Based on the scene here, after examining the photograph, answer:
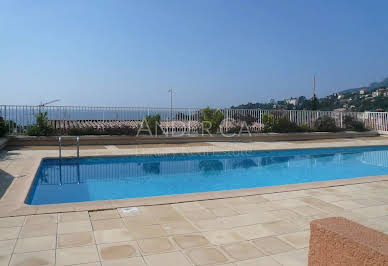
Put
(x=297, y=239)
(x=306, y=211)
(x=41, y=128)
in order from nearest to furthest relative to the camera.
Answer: (x=297, y=239) → (x=306, y=211) → (x=41, y=128)

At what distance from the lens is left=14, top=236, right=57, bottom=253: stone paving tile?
9.85ft

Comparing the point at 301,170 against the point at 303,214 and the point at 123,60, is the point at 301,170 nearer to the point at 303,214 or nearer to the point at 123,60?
the point at 303,214

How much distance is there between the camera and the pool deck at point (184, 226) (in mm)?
2936

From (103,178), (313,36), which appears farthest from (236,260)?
(313,36)

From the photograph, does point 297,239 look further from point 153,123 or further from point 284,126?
point 284,126

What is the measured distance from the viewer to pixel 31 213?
4023mm

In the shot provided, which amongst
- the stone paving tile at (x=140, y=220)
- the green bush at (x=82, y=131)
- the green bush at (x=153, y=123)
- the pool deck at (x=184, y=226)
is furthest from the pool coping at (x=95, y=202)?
the green bush at (x=153, y=123)

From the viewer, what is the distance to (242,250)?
3119 millimetres

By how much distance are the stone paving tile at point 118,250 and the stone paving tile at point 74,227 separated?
538mm

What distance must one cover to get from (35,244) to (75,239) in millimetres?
368

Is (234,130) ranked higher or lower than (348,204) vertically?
higher

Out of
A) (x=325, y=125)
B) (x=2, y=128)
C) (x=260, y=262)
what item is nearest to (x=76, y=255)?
(x=260, y=262)

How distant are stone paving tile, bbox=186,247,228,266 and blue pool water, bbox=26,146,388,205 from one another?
11.6 ft

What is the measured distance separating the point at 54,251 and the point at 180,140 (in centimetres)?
1010
